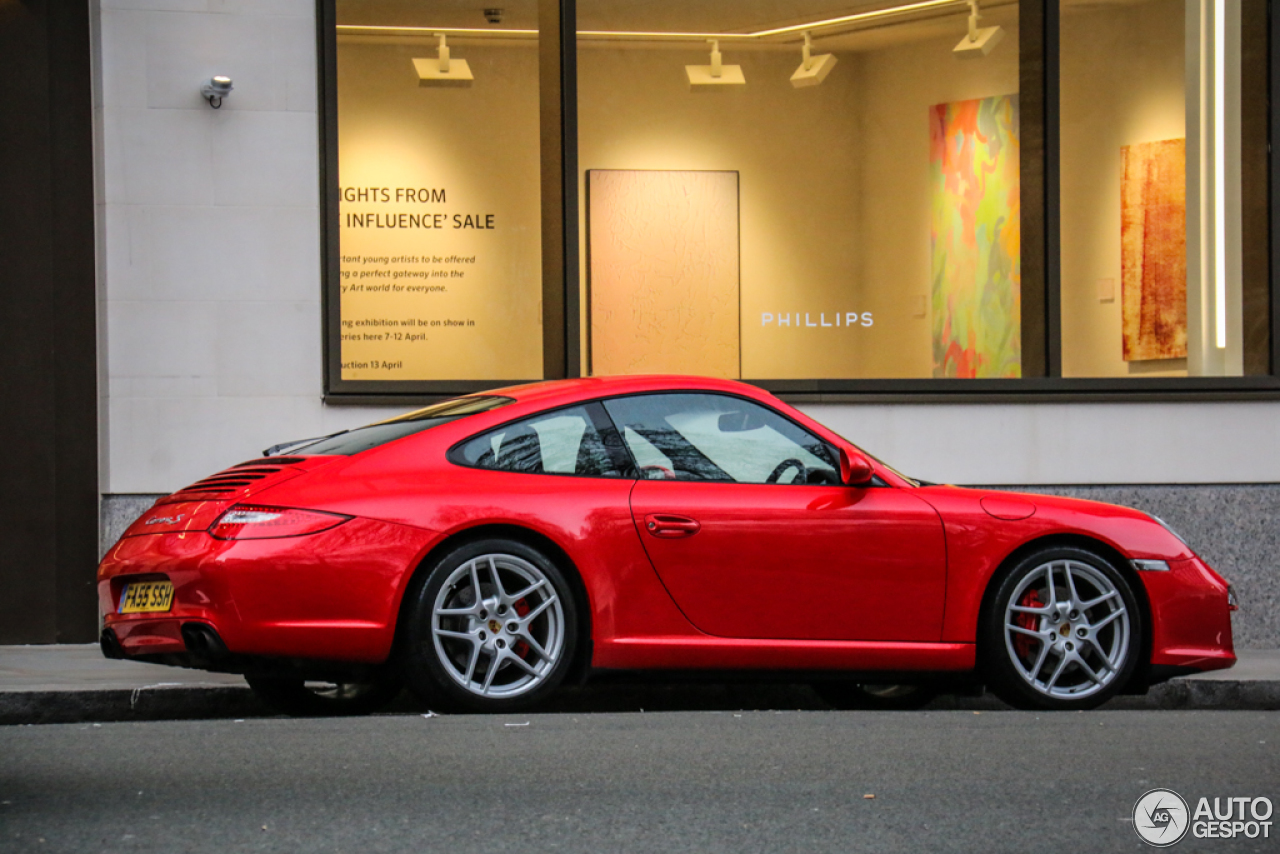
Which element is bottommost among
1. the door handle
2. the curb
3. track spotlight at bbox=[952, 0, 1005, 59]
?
the curb

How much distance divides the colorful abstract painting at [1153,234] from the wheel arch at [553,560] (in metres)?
6.38

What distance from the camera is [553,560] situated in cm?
637

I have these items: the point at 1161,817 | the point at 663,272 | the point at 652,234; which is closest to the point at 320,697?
the point at 1161,817

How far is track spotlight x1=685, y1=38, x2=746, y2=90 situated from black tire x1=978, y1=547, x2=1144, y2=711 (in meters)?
5.53

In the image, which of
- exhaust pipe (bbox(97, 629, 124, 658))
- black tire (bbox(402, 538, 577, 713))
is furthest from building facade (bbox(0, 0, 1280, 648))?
black tire (bbox(402, 538, 577, 713))

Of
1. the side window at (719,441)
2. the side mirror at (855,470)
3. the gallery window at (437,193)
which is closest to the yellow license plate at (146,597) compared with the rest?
the side window at (719,441)

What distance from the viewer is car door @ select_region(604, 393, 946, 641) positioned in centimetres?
650

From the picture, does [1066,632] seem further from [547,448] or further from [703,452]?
[547,448]

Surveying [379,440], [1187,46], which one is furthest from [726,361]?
[379,440]

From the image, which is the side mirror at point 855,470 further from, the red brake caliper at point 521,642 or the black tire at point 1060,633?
the red brake caliper at point 521,642

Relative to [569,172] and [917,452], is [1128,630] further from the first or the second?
[569,172]

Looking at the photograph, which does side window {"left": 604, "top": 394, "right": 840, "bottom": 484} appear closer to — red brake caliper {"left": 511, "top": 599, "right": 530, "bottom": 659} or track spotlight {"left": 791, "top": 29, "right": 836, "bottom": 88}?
red brake caliper {"left": 511, "top": 599, "right": 530, "bottom": 659}

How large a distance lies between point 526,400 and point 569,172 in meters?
4.44

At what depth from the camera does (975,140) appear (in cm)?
1146
